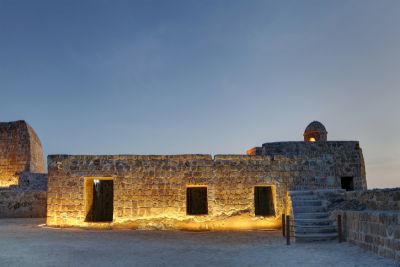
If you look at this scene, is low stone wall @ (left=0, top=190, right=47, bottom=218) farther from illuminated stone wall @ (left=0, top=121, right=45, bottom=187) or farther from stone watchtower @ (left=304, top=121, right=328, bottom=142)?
stone watchtower @ (left=304, top=121, right=328, bottom=142)

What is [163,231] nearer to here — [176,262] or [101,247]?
[101,247]

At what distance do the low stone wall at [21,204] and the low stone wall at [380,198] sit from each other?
51.8ft

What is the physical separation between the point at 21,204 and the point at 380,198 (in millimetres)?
17332

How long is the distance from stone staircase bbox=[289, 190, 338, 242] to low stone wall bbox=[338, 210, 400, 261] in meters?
0.69

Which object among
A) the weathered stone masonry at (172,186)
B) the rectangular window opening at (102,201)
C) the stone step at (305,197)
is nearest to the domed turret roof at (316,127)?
the weathered stone masonry at (172,186)

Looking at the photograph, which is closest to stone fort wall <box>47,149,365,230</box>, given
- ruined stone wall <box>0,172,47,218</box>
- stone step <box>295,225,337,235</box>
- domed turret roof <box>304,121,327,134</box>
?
stone step <box>295,225,337,235</box>

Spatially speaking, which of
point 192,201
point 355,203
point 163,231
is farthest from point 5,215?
point 355,203

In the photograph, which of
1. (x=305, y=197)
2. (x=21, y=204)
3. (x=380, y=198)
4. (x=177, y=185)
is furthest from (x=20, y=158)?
(x=380, y=198)

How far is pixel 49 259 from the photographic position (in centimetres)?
686

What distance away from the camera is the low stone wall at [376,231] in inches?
239

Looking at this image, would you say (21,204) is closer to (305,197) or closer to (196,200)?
(196,200)

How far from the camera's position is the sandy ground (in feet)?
21.4

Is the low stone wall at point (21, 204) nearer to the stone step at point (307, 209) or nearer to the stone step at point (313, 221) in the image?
the stone step at point (307, 209)

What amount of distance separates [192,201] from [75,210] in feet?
27.4
